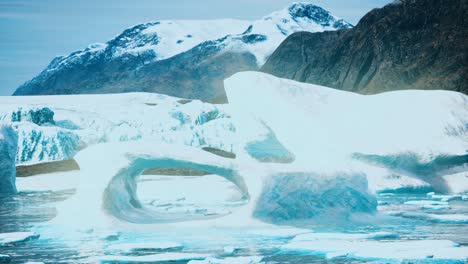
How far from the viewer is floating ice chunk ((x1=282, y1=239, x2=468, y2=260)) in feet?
41.4

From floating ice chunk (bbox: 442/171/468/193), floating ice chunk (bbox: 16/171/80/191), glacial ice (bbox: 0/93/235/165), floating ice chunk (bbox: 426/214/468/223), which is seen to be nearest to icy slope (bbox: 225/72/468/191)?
floating ice chunk (bbox: 442/171/468/193)

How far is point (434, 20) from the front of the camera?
96188 millimetres

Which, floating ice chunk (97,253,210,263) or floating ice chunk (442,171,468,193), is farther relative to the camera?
floating ice chunk (442,171,468,193)

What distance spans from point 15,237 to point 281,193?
6.04m

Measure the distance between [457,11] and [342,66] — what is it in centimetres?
2104

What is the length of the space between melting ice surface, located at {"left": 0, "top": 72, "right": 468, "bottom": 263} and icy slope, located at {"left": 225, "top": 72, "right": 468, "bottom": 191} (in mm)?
48

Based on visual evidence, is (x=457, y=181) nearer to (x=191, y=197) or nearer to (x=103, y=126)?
(x=191, y=197)

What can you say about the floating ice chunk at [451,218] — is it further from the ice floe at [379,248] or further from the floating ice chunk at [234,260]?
the floating ice chunk at [234,260]

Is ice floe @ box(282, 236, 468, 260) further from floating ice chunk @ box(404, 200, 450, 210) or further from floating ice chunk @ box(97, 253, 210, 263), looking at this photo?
floating ice chunk @ box(404, 200, 450, 210)

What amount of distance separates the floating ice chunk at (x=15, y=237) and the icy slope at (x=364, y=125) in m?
12.7

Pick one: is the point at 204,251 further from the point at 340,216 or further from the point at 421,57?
the point at 421,57

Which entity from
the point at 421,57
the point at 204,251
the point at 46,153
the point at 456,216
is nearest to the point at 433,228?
the point at 456,216

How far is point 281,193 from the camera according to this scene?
659 inches

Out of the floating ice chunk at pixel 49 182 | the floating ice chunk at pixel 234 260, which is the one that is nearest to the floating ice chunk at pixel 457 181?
the floating ice chunk at pixel 234 260
